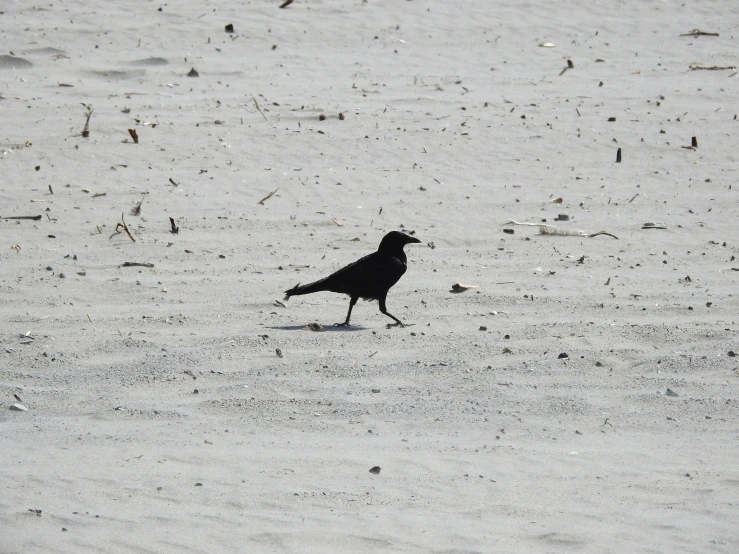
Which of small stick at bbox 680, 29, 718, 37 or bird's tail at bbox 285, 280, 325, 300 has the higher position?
small stick at bbox 680, 29, 718, 37

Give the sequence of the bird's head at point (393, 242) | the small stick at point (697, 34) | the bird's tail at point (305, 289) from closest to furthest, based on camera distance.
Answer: the bird's tail at point (305, 289)
the bird's head at point (393, 242)
the small stick at point (697, 34)

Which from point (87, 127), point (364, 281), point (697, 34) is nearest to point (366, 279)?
point (364, 281)

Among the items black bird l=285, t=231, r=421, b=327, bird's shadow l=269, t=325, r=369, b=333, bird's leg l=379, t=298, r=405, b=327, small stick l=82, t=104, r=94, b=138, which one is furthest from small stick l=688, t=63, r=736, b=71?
bird's shadow l=269, t=325, r=369, b=333

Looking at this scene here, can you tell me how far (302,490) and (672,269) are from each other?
183 inches

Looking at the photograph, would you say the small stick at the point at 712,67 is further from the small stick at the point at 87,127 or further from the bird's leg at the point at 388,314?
the bird's leg at the point at 388,314

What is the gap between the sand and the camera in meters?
4.54

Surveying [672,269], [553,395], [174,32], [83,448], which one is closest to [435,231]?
[672,269]

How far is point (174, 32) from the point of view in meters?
13.7

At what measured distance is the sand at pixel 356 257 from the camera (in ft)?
14.9

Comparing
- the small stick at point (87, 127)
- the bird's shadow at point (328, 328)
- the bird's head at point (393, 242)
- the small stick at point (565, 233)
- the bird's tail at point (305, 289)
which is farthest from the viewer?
the small stick at point (87, 127)

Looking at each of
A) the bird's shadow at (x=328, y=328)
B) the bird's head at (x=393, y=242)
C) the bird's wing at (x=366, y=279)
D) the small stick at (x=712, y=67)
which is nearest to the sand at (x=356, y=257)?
the bird's shadow at (x=328, y=328)

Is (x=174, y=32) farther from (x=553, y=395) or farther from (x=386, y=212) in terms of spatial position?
(x=553, y=395)

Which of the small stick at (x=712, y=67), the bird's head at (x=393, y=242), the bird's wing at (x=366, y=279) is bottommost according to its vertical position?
the bird's wing at (x=366, y=279)

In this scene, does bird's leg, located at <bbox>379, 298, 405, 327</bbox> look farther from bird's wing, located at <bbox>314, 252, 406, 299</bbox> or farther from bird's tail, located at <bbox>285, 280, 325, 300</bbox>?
bird's tail, located at <bbox>285, 280, 325, 300</bbox>
